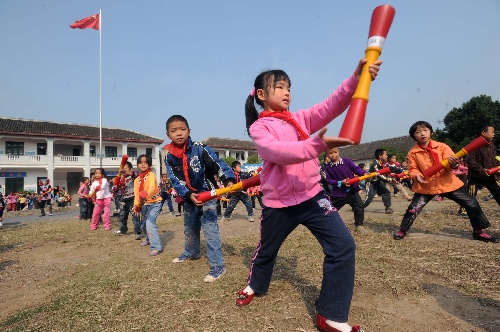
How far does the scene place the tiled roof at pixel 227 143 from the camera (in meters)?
49.9

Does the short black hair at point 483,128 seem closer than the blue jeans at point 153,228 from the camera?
No

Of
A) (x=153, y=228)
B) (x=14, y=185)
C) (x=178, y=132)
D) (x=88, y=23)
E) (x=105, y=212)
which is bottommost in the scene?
(x=105, y=212)

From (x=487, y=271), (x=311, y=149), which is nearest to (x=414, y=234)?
(x=487, y=271)

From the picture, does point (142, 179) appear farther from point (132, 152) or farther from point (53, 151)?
point (132, 152)

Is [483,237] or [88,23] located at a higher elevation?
[88,23]

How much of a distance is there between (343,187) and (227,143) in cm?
4776

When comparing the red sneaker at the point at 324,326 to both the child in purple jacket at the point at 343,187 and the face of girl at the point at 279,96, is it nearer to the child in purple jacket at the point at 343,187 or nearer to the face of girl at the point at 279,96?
the face of girl at the point at 279,96

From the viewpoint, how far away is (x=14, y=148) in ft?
104

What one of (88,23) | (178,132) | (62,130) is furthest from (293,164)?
(62,130)

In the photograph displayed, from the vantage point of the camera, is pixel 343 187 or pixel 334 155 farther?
pixel 334 155

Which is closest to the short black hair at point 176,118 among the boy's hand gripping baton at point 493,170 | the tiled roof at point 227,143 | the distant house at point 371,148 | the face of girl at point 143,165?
the face of girl at point 143,165

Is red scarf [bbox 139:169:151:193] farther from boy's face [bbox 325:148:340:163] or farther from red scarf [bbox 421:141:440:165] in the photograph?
red scarf [bbox 421:141:440:165]

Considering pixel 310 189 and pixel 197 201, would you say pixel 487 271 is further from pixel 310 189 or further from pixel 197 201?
pixel 197 201

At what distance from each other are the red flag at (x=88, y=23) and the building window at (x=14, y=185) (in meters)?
17.8
